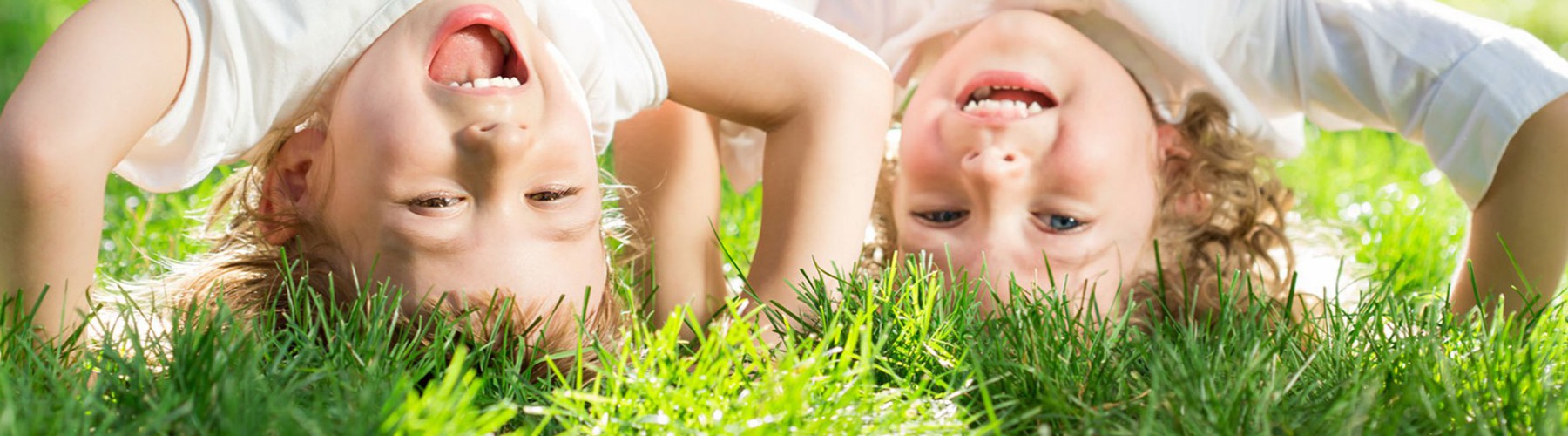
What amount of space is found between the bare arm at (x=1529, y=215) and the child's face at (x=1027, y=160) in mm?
609

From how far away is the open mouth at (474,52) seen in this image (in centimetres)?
215

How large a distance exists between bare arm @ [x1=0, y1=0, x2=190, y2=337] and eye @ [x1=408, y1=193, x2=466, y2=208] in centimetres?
35

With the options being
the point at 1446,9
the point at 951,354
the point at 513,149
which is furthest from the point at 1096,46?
the point at 513,149

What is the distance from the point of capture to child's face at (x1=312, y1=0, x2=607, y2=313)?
208cm

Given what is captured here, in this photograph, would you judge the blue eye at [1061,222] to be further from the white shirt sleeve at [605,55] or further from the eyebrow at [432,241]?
the eyebrow at [432,241]

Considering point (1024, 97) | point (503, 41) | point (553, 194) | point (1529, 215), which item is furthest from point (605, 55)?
point (1529, 215)

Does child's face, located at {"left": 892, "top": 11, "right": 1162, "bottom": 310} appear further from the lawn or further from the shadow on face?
the shadow on face

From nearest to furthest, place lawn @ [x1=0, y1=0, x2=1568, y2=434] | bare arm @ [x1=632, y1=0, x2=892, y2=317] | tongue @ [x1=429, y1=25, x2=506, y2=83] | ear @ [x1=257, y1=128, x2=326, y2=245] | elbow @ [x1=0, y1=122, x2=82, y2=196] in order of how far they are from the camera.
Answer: lawn @ [x1=0, y1=0, x2=1568, y2=434]
elbow @ [x1=0, y1=122, x2=82, y2=196]
tongue @ [x1=429, y1=25, x2=506, y2=83]
ear @ [x1=257, y1=128, x2=326, y2=245]
bare arm @ [x1=632, y1=0, x2=892, y2=317]

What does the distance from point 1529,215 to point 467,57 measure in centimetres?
183

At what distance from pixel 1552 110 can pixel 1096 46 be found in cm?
78

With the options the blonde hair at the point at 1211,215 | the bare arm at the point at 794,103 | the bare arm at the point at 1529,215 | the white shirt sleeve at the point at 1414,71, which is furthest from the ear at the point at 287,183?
the bare arm at the point at 1529,215

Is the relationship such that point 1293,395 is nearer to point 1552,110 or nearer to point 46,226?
point 1552,110

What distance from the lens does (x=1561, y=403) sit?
1730mm

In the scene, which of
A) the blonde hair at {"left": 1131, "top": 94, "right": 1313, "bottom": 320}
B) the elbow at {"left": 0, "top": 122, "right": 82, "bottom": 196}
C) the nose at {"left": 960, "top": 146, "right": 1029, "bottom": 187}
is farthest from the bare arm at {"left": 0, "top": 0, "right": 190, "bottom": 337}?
the blonde hair at {"left": 1131, "top": 94, "right": 1313, "bottom": 320}
